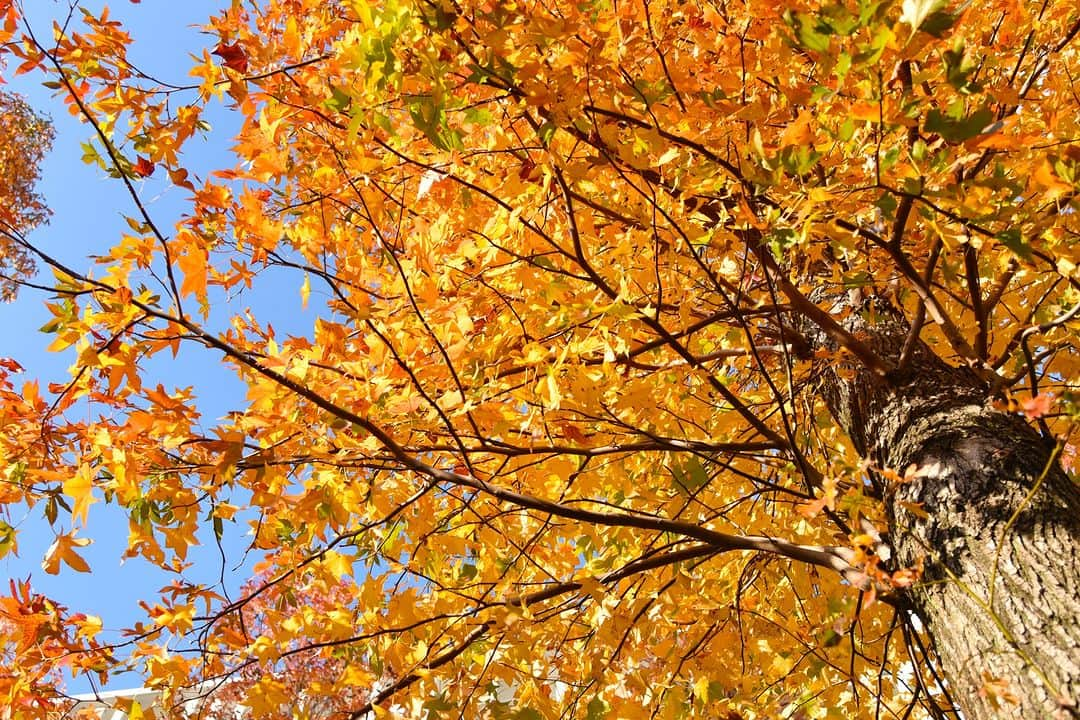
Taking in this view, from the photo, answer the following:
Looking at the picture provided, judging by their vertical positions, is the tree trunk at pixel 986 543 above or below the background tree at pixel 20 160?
below

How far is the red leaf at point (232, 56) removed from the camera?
1762mm

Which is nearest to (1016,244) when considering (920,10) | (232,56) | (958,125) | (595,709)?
(958,125)

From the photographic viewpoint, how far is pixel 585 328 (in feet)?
7.05

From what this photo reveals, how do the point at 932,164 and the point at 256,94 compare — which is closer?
the point at 932,164

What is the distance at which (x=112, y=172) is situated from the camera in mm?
1754

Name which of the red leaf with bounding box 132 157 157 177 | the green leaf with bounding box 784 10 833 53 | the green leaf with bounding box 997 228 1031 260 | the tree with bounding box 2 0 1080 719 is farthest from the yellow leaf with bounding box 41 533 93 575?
the green leaf with bounding box 997 228 1031 260

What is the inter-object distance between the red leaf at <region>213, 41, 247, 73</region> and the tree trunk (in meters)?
1.85

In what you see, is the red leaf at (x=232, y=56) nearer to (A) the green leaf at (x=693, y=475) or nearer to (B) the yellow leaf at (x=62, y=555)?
(B) the yellow leaf at (x=62, y=555)

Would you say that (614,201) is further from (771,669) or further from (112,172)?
(771,669)

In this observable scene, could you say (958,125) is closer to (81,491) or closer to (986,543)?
(986,543)

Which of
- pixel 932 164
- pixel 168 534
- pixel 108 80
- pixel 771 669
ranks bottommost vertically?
pixel 771 669

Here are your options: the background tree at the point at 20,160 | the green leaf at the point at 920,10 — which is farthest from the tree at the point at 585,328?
the background tree at the point at 20,160

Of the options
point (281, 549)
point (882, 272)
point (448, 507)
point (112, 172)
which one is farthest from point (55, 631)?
point (882, 272)

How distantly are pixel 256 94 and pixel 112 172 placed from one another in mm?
412
